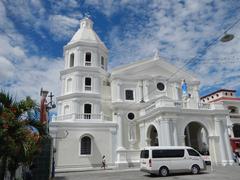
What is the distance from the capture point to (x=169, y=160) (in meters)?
16.5

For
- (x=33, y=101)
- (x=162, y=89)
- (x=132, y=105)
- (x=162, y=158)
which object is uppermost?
(x=162, y=89)

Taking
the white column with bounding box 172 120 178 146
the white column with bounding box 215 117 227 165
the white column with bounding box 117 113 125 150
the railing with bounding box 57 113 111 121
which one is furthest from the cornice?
the white column with bounding box 215 117 227 165

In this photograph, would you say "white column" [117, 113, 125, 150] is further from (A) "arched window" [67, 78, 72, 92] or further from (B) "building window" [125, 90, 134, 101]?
A: (A) "arched window" [67, 78, 72, 92]

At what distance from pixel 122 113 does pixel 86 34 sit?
12982 mm

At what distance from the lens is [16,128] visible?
930cm

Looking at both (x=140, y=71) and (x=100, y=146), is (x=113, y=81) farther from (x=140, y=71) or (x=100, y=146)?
(x=100, y=146)

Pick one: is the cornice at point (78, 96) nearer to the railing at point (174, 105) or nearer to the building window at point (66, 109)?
the building window at point (66, 109)

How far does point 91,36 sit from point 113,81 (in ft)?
25.4

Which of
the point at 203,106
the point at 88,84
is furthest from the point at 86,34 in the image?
the point at 203,106

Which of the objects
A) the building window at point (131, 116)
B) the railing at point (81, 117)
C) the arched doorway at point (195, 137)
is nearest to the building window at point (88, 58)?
the railing at point (81, 117)

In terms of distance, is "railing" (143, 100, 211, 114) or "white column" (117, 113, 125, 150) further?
"white column" (117, 113, 125, 150)

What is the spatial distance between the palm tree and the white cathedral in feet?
46.6

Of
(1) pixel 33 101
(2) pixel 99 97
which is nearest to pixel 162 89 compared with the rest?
(2) pixel 99 97

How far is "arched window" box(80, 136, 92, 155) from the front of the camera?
81.7 ft
